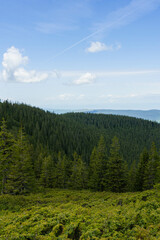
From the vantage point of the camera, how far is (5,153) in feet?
83.8

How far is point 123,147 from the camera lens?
155 m

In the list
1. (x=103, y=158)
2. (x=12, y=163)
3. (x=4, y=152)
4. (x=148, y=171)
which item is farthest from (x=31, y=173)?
(x=148, y=171)

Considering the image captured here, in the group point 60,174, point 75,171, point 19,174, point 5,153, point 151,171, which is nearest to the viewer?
point 5,153

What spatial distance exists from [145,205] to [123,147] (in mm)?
150093

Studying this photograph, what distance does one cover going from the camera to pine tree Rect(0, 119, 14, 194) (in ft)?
81.6

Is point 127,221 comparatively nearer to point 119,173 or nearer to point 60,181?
point 119,173

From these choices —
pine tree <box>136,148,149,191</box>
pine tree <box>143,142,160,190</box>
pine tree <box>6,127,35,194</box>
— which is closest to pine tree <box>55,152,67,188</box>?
pine tree <box>6,127,35,194</box>

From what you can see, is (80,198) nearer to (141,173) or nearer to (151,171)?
(151,171)

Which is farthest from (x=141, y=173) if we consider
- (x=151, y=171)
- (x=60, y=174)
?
(x=60, y=174)

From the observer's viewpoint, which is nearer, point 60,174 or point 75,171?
point 75,171

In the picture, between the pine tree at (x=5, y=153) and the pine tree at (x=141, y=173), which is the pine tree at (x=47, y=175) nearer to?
the pine tree at (x=5, y=153)

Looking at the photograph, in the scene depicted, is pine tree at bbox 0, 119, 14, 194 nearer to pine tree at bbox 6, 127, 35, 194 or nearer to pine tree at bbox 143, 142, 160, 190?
pine tree at bbox 6, 127, 35, 194

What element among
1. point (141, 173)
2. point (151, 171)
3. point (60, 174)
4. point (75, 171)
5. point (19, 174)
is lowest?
point (60, 174)

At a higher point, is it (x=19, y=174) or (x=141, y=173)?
(x=19, y=174)
